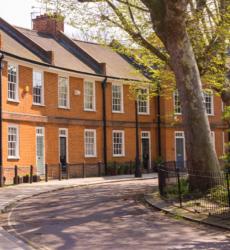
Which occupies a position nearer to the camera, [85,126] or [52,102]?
[52,102]

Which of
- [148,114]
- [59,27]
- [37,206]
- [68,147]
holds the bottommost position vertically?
[37,206]

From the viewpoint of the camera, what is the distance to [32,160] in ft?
96.8

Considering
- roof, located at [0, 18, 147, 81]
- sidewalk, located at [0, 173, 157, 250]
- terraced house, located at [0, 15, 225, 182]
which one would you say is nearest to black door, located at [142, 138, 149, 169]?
terraced house, located at [0, 15, 225, 182]

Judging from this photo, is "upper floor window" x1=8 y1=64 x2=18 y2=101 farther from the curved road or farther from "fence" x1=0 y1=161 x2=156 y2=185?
the curved road

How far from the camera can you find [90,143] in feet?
112

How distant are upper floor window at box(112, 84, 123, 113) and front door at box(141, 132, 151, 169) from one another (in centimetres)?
285

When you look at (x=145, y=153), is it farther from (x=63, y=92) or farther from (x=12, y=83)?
(x=12, y=83)

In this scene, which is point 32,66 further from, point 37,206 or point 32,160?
point 37,206

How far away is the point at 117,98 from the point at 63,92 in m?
5.26

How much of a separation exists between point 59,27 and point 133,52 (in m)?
15.1

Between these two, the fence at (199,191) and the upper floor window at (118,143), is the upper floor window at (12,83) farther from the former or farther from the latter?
the fence at (199,191)

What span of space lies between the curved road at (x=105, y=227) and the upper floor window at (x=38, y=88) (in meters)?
12.3

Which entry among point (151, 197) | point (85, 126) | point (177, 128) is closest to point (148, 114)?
point (177, 128)

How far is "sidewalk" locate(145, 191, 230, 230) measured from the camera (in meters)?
12.6
